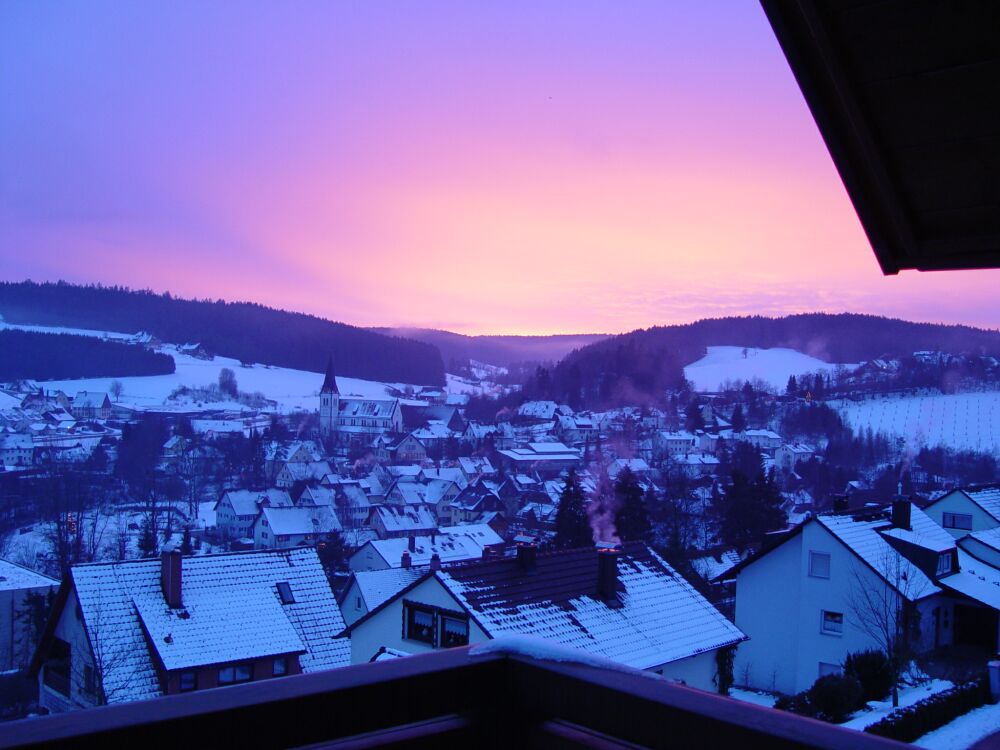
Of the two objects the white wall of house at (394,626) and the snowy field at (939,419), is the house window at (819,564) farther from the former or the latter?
the snowy field at (939,419)

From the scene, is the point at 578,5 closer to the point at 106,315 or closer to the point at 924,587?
the point at 924,587

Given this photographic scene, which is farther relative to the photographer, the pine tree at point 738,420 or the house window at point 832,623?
the pine tree at point 738,420

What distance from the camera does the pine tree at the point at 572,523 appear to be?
17703mm

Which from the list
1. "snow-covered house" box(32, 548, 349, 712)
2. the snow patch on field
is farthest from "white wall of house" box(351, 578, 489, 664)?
the snow patch on field

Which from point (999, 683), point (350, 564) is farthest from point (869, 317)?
point (999, 683)

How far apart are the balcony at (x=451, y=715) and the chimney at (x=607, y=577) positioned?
7.53 m

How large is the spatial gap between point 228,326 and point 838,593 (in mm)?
39864

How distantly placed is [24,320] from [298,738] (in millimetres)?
39928

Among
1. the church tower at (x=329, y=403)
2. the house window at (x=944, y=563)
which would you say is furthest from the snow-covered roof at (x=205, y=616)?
the church tower at (x=329, y=403)

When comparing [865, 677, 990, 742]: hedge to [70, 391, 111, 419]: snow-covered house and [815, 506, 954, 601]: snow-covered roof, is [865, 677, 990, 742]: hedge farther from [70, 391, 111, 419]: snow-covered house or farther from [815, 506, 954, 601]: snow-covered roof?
[70, 391, 111, 419]: snow-covered house

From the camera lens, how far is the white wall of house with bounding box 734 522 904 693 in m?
9.59

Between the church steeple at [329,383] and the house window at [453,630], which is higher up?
the church steeple at [329,383]

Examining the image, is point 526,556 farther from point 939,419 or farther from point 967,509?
point 939,419

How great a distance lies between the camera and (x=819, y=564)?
32.5ft
